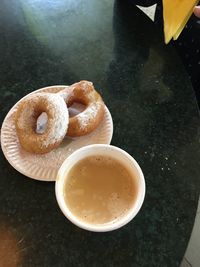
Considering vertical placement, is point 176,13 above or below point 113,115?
above

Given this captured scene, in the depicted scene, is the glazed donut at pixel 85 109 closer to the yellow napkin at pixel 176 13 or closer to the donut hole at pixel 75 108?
the donut hole at pixel 75 108

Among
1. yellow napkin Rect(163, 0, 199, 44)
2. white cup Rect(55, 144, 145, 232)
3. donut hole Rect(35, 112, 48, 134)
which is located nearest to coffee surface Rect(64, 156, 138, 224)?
white cup Rect(55, 144, 145, 232)

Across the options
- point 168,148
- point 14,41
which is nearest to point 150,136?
point 168,148

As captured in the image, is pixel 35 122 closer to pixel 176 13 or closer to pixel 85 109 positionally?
pixel 85 109

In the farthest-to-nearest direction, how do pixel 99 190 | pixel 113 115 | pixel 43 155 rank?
pixel 113 115 < pixel 43 155 < pixel 99 190

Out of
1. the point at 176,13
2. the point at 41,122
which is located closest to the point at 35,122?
the point at 41,122

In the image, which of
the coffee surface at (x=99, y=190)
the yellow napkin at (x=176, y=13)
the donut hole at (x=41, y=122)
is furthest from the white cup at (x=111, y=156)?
the yellow napkin at (x=176, y=13)

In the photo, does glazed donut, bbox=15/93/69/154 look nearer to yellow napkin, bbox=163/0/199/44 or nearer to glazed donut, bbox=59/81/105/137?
glazed donut, bbox=59/81/105/137
